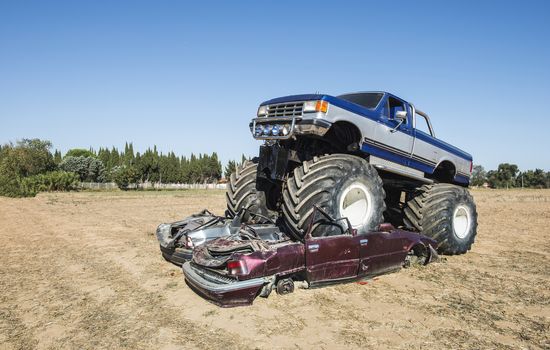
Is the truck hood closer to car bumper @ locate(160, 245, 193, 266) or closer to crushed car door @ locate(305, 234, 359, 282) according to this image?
crushed car door @ locate(305, 234, 359, 282)

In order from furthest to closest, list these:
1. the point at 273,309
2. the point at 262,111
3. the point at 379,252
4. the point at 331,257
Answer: the point at 262,111 < the point at 379,252 < the point at 331,257 < the point at 273,309

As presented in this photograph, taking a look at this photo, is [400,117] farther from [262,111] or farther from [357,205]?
[262,111]

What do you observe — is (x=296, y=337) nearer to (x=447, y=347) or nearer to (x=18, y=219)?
(x=447, y=347)

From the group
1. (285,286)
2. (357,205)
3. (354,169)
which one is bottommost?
(285,286)

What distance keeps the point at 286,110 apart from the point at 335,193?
1.62 metres

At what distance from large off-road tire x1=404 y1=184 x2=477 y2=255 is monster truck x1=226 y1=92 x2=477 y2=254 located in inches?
0.8

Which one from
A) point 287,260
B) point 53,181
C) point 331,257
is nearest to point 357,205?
point 331,257

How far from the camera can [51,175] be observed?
42625mm

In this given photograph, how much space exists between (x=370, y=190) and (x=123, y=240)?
6321 mm

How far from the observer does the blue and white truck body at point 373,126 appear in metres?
6.00

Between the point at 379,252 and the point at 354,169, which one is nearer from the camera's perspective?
the point at 379,252

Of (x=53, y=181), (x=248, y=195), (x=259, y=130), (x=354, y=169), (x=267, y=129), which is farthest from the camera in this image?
(x=53, y=181)

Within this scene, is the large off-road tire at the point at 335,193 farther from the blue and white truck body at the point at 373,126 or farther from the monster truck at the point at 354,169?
the blue and white truck body at the point at 373,126

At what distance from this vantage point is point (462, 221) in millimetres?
8555
